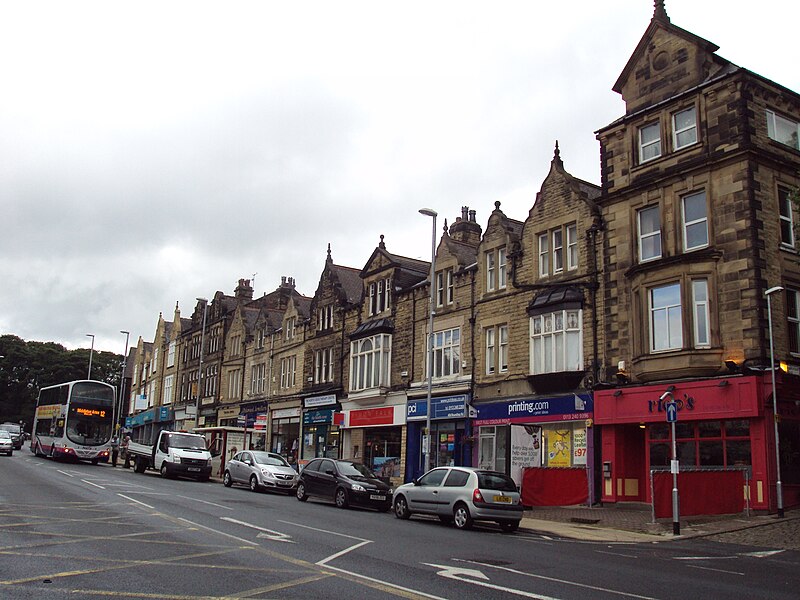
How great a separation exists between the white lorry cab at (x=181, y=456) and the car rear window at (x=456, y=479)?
18332mm

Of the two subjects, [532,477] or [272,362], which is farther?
[272,362]

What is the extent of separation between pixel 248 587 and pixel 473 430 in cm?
2239

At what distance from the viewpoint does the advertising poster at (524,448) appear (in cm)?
2700

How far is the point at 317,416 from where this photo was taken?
140 ft

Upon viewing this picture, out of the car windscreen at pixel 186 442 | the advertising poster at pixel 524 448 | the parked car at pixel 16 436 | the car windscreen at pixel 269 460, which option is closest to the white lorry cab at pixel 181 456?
the car windscreen at pixel 186 442

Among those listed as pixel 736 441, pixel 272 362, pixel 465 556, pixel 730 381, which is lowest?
pixel 465 556

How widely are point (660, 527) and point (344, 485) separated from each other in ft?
30.5

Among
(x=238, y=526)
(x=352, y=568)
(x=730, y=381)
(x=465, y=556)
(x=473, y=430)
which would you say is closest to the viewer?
(x=352, y=568)

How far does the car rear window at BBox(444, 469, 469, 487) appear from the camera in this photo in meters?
19.2

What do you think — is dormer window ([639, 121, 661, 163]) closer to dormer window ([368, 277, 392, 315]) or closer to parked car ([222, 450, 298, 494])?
dormer window ([368, 277, 392, 315])

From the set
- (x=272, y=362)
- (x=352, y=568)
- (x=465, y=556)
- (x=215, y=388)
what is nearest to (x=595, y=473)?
(x=465, y=556)

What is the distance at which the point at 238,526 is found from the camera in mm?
15320

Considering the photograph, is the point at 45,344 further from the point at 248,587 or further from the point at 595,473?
the point at 248,587

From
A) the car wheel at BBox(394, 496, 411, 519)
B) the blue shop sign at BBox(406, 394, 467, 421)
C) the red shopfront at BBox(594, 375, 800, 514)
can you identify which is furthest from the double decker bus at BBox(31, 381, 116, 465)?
the red shopfront at BBox(594, 375, 800, 514)
